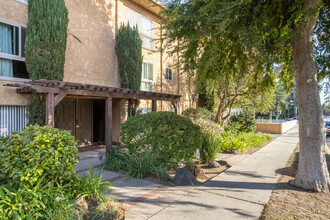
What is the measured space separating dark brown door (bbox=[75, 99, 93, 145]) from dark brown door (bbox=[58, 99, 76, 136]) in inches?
9.9

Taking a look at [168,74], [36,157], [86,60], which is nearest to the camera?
[36,157]

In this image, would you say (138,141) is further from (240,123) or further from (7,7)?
(240,123)

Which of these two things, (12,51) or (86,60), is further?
(86,60)

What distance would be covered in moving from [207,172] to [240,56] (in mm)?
4209

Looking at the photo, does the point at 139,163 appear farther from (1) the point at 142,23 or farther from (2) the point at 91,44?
(1) the point at 142,23

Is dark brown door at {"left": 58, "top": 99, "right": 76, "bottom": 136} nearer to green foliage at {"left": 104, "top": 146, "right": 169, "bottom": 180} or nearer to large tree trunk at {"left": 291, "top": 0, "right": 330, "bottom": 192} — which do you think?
green foliage at {"left": 104, "top": 146, "right": 169, "bottom": 180}

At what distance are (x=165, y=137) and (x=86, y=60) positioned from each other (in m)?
5.94

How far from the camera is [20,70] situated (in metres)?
7.82

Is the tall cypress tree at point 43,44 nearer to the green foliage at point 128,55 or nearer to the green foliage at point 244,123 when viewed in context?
the green foliage at point 128,55

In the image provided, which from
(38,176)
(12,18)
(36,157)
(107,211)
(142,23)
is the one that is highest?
(142,23)

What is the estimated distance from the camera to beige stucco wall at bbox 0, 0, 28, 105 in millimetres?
7273

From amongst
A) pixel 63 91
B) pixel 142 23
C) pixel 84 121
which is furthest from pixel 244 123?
pixel 63 91

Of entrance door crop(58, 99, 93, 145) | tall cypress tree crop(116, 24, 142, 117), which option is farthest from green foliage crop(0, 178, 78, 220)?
tall cypress tree crop(116, 24, 142, 117)

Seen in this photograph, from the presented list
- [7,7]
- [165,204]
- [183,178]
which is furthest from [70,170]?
[7,7]
